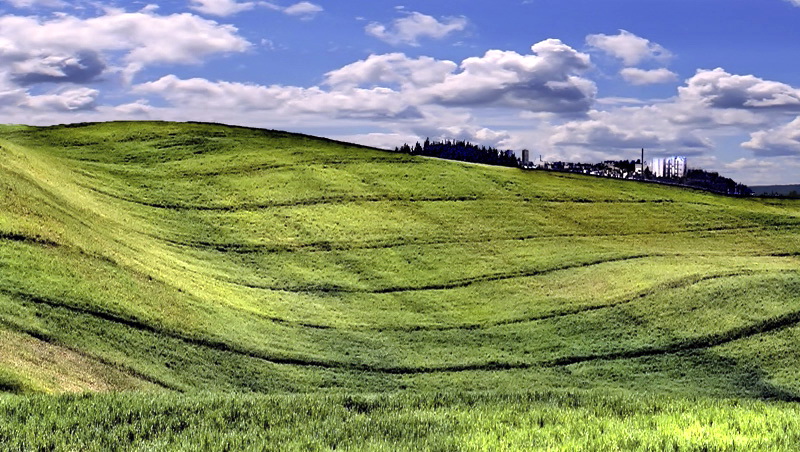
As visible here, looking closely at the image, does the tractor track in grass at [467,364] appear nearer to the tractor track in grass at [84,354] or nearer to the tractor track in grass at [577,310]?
the tractor track in grass at [84,354]

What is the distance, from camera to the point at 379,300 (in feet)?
194

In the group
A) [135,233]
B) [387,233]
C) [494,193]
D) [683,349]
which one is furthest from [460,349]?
[494,193]

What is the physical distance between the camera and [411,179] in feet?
308

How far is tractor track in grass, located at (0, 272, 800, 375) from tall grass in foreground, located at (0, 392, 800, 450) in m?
22.0

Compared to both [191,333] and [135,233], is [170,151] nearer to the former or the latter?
[135,233]

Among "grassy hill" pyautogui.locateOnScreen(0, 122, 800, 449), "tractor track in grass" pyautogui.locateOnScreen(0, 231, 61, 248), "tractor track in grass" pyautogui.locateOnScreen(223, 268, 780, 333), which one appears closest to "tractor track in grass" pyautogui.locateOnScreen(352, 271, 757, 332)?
"tractor track in grass" pyautogui.locateOnScreen(223, 268, 780, 333)

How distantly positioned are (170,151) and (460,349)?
63.8 metres

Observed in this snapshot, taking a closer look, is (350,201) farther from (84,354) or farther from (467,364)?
(84,354)

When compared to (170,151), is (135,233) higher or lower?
lower

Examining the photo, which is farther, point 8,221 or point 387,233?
point 387,233

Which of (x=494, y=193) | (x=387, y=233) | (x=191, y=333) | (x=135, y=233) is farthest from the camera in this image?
(x=494, y=193)

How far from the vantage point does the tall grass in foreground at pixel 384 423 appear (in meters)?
16.9

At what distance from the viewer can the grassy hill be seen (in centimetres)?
2017

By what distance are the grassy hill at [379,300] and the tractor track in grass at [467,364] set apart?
15 centimetres
